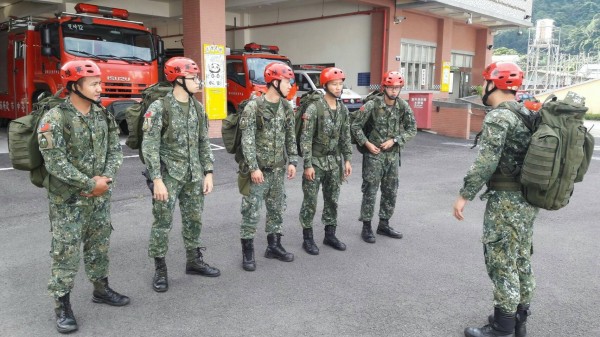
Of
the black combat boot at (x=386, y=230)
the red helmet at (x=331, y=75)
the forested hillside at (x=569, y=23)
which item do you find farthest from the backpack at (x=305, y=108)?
the forested hillside at (x=569, y=23)

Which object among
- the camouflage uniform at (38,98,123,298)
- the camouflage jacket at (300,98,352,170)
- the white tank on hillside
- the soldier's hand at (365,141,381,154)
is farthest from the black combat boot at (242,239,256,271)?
the white tank on hillside

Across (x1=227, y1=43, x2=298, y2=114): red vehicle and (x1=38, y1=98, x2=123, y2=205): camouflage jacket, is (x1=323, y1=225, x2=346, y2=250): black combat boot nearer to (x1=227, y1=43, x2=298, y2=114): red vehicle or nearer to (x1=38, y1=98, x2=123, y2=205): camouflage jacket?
(x1=38, y1=98, x2=123, y2=205): camouflage jacket

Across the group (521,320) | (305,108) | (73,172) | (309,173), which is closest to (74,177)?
(73,172)

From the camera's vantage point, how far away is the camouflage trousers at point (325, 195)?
483 cm

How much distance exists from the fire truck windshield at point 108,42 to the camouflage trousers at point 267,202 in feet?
25.8

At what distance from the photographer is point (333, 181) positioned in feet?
16.1

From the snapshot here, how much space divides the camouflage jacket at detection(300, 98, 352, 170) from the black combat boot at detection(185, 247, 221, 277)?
1337mm

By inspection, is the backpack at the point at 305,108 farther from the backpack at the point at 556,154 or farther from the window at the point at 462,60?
the window at the point at 462,60

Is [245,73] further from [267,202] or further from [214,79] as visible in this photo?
[267,202]

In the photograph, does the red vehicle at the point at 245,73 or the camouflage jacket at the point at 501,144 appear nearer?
the camouflage jacket at the point at 501,144

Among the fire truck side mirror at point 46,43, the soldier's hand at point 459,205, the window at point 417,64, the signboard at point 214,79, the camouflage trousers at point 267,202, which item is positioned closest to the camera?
the soldier's hand at point 459,205

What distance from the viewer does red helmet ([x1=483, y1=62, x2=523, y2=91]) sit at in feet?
10.3

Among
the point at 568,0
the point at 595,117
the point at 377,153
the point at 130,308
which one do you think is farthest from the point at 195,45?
the point at 568,0

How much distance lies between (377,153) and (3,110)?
12.2 m
